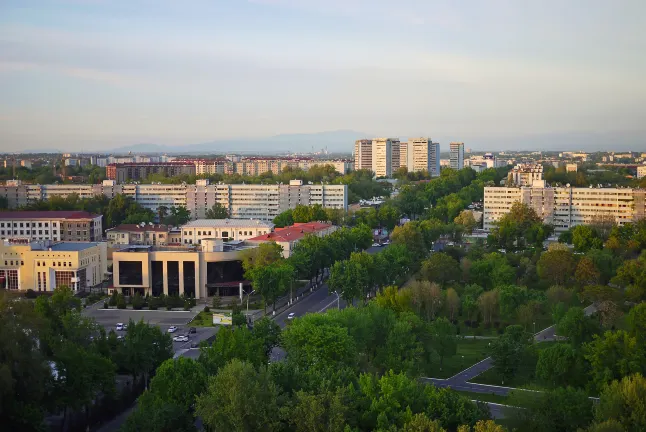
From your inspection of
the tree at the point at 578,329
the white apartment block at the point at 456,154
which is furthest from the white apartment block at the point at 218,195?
the white apartment block at the point at 456,154

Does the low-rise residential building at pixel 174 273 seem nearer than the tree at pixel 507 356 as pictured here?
No

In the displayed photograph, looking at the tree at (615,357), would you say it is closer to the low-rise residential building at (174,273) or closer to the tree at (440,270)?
the tree at (440,270)

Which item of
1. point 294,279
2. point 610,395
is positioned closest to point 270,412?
point 610,395

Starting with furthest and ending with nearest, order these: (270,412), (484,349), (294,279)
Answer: (294,279) → (484,349) → (270,412)

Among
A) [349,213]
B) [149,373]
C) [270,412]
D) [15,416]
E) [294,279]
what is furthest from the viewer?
[349,213]

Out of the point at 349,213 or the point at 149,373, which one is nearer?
the point at 149,373

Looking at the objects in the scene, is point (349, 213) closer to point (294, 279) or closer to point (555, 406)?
point (294, 279)

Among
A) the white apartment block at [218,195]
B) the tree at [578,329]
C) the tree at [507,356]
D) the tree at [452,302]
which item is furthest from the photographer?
the white apartment block at [218,195]
